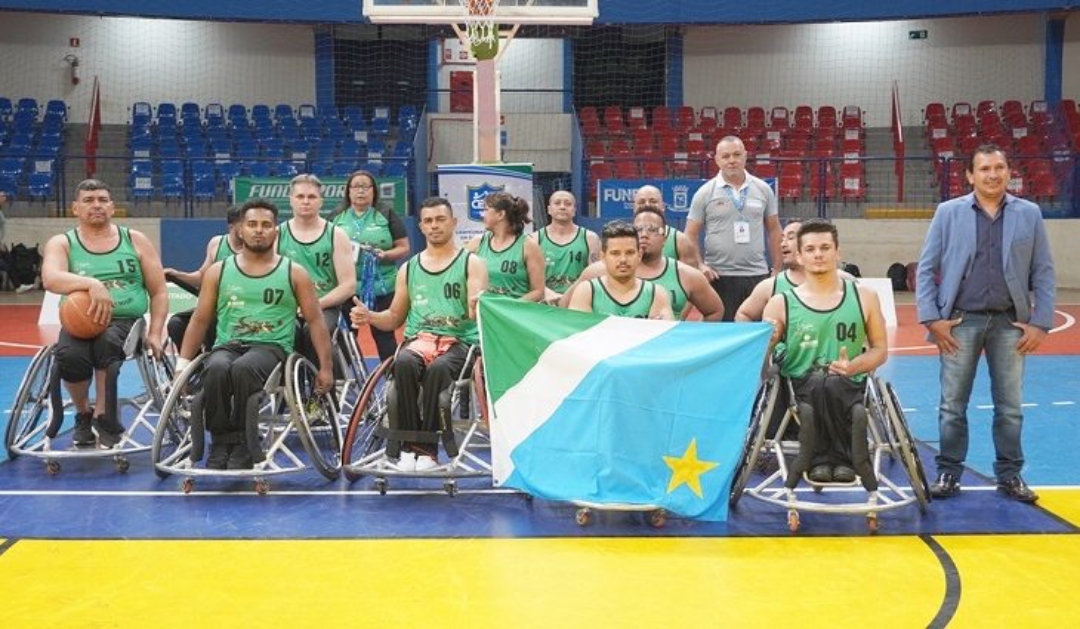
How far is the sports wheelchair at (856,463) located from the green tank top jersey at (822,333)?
0.12 metres

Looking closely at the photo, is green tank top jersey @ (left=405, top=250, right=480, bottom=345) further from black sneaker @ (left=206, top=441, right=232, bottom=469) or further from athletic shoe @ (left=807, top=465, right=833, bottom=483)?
athletic shoe @ (left=807, top=465, right=833, bottom=483)

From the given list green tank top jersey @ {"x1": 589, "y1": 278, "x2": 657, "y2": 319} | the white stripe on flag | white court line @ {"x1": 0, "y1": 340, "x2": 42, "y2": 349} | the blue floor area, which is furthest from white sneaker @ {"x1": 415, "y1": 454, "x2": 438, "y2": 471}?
white court line @ {"x1": 0, "y1": 340, "x2": 42, "y2": 349}

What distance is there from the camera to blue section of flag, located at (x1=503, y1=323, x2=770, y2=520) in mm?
4742

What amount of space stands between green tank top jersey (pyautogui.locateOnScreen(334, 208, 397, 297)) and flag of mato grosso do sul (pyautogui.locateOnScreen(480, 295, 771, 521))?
2505 millimetres

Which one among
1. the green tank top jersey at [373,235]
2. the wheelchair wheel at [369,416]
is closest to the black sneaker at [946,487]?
the wheelchair wheel at [369,416]

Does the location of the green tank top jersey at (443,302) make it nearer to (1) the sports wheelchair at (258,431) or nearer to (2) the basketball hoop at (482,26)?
(1) the sports wheelchair at (258,431)

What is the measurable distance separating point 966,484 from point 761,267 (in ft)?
5.94

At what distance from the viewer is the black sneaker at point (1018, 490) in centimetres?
514

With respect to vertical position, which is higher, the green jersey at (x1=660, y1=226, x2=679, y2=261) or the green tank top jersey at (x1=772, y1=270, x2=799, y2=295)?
the green jersey at (x1=660, y1=226, x2=679, y2=261)

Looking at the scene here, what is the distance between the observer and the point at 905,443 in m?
4.70

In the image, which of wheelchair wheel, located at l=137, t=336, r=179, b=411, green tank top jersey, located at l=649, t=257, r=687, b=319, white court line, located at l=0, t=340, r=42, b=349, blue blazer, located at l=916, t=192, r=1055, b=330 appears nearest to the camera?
blue blazer, located at l=916, t=192, r=1055, b=330

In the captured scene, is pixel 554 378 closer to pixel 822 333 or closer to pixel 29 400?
pixel 822 333

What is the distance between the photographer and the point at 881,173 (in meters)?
18.8

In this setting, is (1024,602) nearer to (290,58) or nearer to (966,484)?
(966,484)
